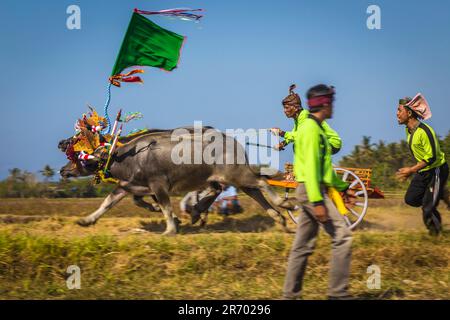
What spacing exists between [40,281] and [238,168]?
3.63m

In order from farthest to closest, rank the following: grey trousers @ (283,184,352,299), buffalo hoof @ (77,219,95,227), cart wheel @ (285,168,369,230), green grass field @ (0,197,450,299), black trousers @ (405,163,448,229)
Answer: cart wheel @ (285,168,369,230), buffalo hoof @ (77,219,95,227), black trousers @ (405,163,448,229), green grass field @ (0,197,450,299), grey trousers @ (283,184,352,299)

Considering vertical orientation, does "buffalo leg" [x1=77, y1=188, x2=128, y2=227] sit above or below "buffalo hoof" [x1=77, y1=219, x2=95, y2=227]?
above

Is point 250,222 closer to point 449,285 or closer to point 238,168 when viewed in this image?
point 238,168

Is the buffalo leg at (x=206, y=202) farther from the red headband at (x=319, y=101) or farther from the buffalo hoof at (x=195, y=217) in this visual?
the red headband at (x=319, y=101)

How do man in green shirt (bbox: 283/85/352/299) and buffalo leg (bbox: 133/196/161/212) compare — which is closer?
man in green shirt (bbox: 283/85/352/299)

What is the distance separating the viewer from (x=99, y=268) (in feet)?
24.9

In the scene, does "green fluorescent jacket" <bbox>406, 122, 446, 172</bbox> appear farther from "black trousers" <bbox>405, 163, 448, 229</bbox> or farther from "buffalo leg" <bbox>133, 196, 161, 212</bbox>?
"buffalo leg" <bbox>133, 196, 161, 212</bbox>

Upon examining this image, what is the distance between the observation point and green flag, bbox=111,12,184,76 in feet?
32.7

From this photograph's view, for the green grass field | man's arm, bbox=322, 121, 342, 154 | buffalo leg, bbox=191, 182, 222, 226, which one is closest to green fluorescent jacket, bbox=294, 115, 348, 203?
the green grass field

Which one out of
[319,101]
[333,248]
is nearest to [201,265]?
[333,248]

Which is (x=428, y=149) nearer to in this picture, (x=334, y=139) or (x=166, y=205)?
(x=334, y=139)

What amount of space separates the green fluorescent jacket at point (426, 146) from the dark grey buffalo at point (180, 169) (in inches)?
88.8

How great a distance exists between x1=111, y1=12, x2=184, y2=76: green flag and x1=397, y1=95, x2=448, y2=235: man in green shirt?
3724 mm
